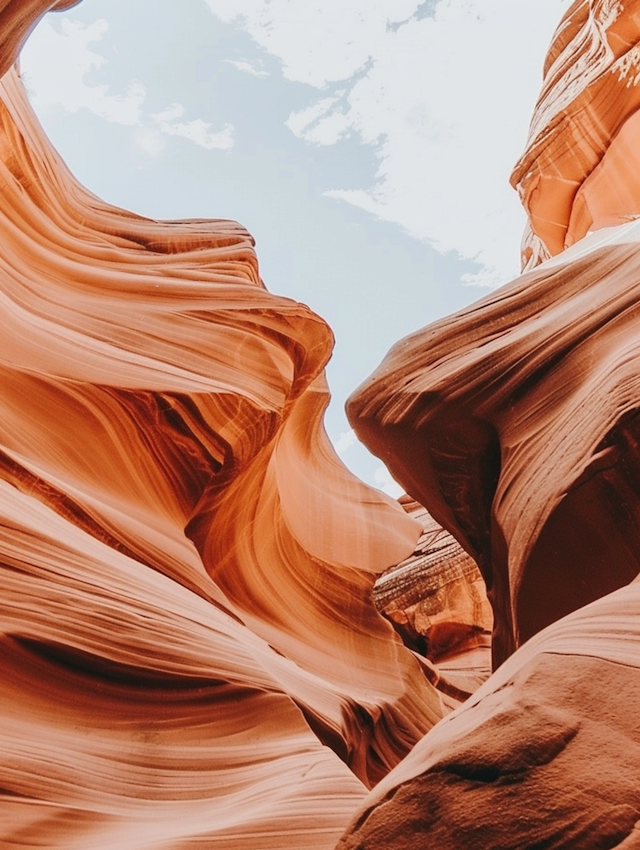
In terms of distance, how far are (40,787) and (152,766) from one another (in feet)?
1.90

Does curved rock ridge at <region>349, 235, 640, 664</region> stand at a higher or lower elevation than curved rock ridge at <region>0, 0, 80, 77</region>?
lower

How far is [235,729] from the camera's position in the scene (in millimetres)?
4527

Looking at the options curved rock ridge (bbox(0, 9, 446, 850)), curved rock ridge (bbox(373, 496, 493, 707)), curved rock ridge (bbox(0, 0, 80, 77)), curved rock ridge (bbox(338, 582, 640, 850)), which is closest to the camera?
curved rock ridge (bbox(338, 582, 640, 850))

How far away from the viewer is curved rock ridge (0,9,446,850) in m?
3.91

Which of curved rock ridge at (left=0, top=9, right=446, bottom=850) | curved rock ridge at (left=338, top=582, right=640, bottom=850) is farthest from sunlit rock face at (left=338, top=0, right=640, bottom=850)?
curved rock ridge at (left=0, top=9, right=446, bottom=850)

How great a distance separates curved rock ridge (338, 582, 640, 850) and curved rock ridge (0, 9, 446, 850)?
136cm

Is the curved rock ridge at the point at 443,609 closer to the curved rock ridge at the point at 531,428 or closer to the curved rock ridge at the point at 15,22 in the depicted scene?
the curved rock ridge at the point at 531,428

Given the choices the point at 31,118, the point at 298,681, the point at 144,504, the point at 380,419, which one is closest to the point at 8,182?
the point at 31,118

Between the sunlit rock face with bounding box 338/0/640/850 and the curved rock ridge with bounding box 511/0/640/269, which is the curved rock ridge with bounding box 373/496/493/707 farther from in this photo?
the sunlit rock face with bounding box 338/0/640/850

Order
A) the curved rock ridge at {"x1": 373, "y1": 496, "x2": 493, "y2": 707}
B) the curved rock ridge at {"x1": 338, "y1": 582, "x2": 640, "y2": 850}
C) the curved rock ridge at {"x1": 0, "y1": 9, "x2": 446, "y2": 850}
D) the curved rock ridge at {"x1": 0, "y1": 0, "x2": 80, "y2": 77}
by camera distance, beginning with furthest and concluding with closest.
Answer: the curved rock ridge at {"x1": 373, "y1": 496, "x2": 493, "y2": 707} < the curved rock ridge at {"x1": 0, "y1": 0, "x2": 80, "y2": 77} < the curved rock ridge at {"x1": 0, "y1": 9, "x2": 446, "y2": 850} < the curved rock ridge at {"x1": 338, "y1": 582, "x2": 640, "y2": 850}

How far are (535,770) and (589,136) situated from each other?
10.4 metres

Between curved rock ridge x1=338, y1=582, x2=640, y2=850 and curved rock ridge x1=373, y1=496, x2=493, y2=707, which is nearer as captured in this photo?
curved rock ridge x1=338, y1=582, x2=640, y2=850

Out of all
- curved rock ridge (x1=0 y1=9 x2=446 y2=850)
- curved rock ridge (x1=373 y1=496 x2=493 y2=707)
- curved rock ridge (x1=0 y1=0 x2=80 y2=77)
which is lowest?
curved rock ridge (x1=373 y1=496 x2=493 y2=707)

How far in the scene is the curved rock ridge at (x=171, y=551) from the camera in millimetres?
3908
